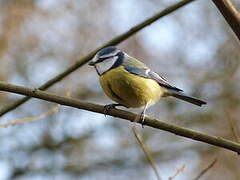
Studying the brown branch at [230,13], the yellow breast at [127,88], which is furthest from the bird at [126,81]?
the brown branch at [230,13]

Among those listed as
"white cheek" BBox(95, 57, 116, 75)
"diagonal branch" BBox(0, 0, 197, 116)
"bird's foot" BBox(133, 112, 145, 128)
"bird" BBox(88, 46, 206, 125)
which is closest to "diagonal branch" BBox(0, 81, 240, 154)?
"bird's foot" BBox(133, 112, 145, 128)

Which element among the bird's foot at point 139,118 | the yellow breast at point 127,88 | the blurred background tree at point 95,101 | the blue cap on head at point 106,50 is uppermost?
the blue cap on head at point 106,50

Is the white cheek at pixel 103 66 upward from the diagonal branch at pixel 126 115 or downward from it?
downward

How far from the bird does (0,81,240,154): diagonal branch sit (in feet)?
1.61

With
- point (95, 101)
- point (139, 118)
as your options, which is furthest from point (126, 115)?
point (95, 101)

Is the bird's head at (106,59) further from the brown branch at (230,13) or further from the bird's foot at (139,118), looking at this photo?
the brown branch at (230,13)

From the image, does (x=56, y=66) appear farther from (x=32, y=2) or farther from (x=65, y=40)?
(x=32, y=2)

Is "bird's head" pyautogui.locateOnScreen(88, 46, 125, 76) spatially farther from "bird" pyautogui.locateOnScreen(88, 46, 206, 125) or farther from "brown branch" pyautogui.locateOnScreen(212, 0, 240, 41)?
"brown branch" pyautogui.locateOnScreen(212, 0, 240, 41)

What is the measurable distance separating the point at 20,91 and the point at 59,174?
3452 millimetres

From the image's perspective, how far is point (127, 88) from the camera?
9.43 feet

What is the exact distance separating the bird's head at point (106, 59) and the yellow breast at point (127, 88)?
0.04 meters

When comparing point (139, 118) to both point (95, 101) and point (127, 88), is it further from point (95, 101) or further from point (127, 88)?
point (95, 101)

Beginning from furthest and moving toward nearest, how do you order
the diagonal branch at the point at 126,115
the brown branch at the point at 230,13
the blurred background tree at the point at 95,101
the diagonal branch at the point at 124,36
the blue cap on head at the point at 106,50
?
1. the blurred background tree at the point at 95,101
2. the blue cap on head at the point at 106,50
3. the diagonal branch at the point at 124,36
4. the diagonal branch at the point at 126,115
5. the brown branch at the point at 230,13

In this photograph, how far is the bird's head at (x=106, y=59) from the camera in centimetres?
279
